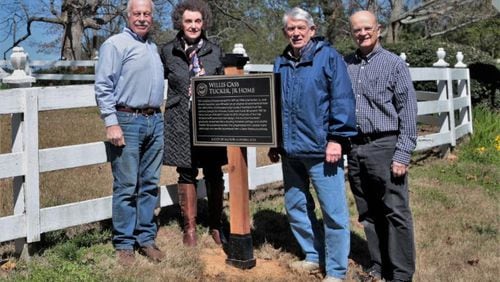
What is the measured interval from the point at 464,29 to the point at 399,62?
3241 centimetres

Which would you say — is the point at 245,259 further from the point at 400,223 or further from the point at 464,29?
the point at 464,29

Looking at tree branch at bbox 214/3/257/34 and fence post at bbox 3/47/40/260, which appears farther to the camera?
tree branch at bbox 214/3/257/34

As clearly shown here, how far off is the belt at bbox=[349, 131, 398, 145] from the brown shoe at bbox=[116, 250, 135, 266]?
1918 millimetres

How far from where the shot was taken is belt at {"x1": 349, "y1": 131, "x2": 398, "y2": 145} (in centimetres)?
431

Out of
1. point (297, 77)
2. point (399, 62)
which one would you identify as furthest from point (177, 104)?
point (399, 62)

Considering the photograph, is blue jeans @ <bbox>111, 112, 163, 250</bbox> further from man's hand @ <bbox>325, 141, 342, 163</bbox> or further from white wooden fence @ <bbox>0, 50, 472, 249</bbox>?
man's hand @ <bbox>325, 141, 342, 163</bbox>

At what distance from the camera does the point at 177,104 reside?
16.6 ft

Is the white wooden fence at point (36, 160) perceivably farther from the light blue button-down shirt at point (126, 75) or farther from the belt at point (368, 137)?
the belt at point (368, 137)

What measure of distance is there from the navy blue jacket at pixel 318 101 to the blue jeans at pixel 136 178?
113cm

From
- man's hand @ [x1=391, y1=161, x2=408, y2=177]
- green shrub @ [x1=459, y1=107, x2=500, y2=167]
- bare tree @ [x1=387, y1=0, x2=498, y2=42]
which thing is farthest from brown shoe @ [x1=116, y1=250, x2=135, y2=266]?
bare tree @ [x1=387, y1=0, x2=498, y2=42]

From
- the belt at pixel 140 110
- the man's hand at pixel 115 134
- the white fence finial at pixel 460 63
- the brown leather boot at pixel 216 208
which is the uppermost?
the white fence finial at pixel 460 63

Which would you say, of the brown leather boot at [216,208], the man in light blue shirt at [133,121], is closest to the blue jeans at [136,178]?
the man in light blue shirt at [133,121]

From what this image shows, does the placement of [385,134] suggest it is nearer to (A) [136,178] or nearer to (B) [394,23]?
(A) [136,178]

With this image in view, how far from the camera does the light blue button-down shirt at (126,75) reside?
456cm
